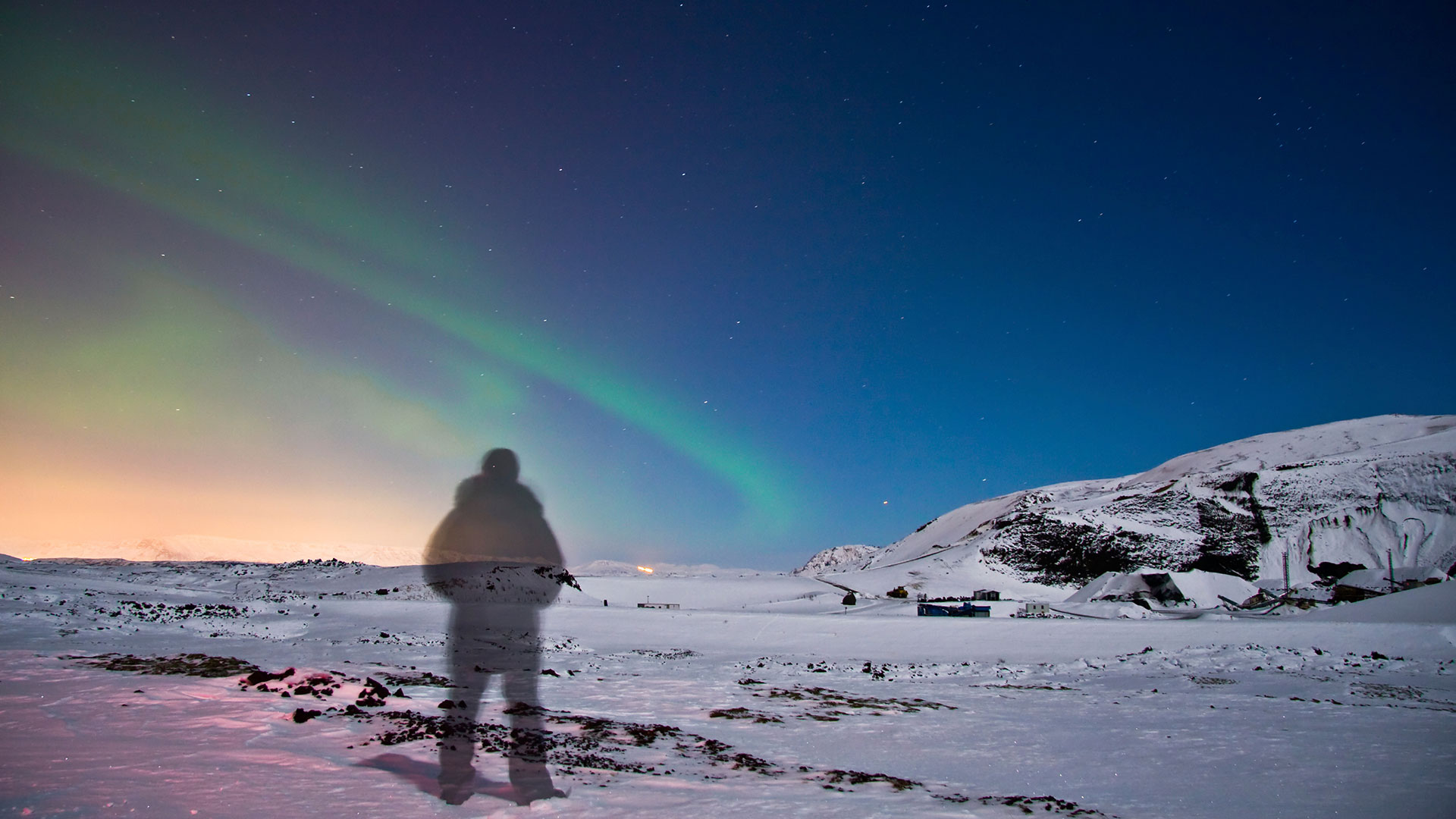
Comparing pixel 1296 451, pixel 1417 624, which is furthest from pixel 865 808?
pixel 1296 451

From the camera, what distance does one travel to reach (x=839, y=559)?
116188 millimetres

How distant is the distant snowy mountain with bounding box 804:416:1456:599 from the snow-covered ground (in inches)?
1502

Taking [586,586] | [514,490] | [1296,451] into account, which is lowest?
[586,586]

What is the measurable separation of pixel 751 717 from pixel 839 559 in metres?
106

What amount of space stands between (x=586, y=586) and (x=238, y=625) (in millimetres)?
34568

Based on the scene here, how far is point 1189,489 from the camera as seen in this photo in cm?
7712

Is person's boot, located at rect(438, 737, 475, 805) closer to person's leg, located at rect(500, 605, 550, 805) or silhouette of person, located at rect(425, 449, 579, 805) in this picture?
silhouette of person, located at rect(425, 449, 579, 805)

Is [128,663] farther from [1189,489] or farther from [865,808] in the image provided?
[1189,489]

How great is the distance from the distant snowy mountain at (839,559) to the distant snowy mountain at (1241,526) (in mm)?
26594

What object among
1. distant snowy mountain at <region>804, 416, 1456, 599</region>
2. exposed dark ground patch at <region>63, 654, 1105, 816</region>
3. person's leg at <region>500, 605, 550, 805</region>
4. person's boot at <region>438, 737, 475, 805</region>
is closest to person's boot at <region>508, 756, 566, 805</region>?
person's leg at <region>500, 605, 550, 805</region>

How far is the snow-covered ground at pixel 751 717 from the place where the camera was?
6.57m

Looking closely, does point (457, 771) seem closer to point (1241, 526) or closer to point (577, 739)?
point (577, 739)

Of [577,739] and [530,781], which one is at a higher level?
[530,781]

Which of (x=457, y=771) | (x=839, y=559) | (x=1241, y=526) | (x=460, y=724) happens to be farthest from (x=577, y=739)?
(x=839, y=559)
